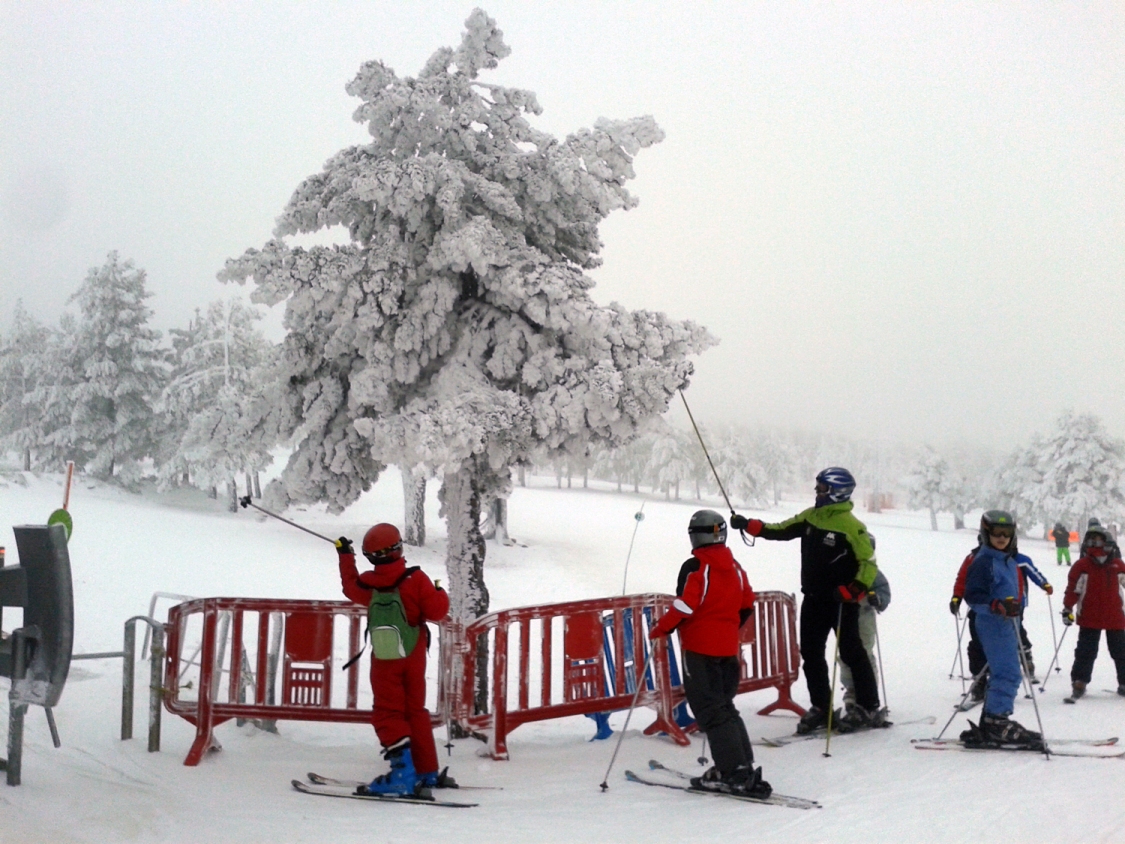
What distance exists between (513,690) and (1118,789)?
10529 mm

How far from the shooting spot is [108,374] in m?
25.3

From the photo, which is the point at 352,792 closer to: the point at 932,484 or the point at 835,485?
the point at 835,485

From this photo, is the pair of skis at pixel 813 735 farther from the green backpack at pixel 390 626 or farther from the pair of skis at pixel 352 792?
the green backpack at pixel 390 626

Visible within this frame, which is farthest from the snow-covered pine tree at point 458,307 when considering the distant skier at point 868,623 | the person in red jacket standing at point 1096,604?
the person in red jacket standing at point 1096,604

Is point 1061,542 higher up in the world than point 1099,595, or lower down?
lower down

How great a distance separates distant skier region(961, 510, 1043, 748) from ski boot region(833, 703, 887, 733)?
0.94 m

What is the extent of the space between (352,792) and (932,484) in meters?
38.4

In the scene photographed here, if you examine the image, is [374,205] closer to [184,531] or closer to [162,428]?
[184,531]

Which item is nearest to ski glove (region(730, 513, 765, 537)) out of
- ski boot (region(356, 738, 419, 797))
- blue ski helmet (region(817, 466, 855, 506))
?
blue ski helmet (region(817, 466, 855, 506))

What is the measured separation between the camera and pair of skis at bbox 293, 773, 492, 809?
5.27 meters

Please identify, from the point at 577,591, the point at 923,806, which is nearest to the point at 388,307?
the point at 923,806

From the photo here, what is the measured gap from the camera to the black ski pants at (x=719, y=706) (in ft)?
17.4

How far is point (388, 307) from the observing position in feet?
30.2

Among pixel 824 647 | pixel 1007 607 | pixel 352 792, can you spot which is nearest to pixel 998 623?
pixel 1007 607
